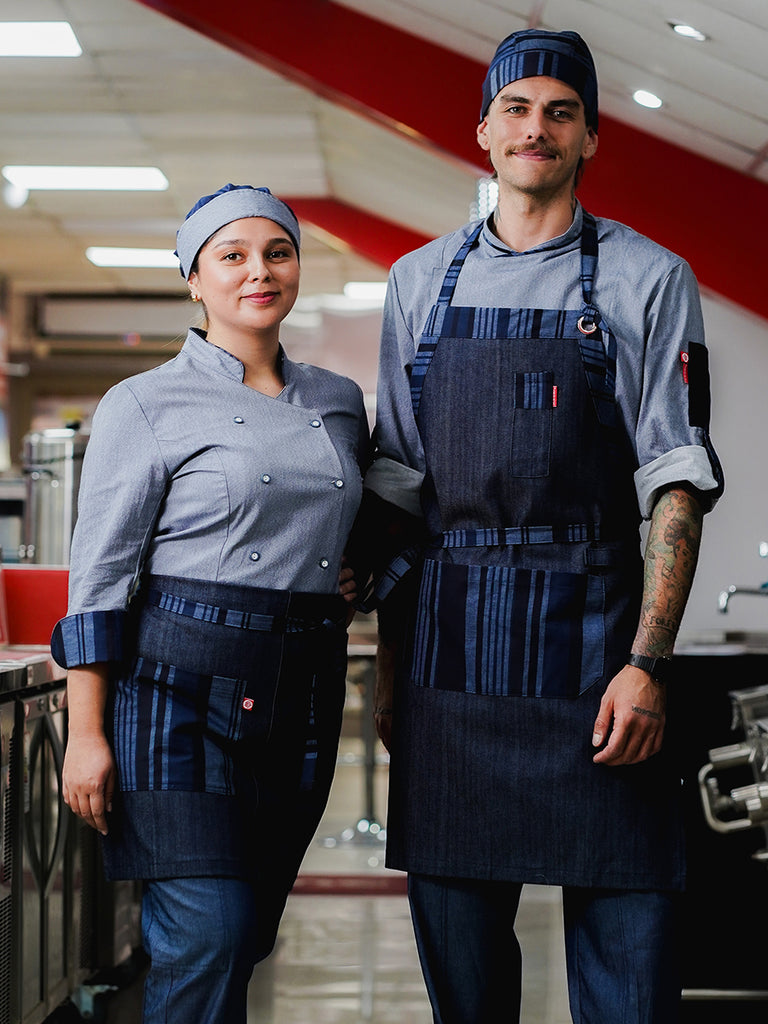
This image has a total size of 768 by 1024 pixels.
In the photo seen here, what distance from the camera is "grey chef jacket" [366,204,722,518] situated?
1584 millimetres

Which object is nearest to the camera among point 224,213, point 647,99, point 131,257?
point 224,213

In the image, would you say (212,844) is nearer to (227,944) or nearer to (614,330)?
(227,944)

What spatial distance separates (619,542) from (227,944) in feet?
2.30

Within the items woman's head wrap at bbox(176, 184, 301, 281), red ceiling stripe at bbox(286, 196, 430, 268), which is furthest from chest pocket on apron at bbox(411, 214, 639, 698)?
red ceiling stripe at bbox(286, 196, 430, 268)

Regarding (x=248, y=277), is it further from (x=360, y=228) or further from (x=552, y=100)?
(x=360, y=228)

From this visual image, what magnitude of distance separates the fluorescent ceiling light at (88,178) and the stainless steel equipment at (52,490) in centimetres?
420

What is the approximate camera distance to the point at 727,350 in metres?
5.51

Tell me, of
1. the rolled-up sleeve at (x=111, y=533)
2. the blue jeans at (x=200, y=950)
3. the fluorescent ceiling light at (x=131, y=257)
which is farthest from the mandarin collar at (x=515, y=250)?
the fluorescent ceiling light at (x=131, y=257)

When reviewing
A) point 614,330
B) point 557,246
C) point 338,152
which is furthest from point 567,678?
point 338,152

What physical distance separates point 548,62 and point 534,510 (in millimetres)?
580

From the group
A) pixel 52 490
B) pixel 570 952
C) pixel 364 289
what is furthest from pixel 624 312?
pixel 364 289

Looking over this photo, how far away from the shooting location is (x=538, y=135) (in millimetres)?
1605

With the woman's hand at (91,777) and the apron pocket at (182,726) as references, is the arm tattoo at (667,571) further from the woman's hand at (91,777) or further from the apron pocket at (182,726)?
the woman's hand at (91,777)

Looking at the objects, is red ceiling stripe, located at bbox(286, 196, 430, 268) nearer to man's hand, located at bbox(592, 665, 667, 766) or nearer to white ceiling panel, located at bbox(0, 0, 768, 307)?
white ceiling panel, located at bbox(0, 0, 768, 307)
